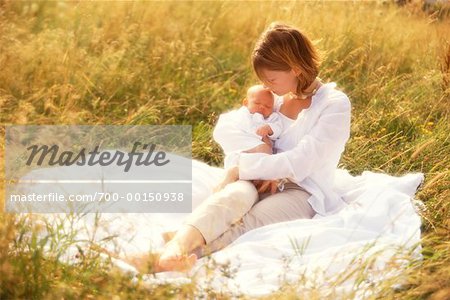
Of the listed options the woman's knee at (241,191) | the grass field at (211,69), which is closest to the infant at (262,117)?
the woman's knee at (241,191)

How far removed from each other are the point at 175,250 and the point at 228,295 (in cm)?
47

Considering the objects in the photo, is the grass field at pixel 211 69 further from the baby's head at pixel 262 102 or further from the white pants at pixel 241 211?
the white pants at pixel 241 211

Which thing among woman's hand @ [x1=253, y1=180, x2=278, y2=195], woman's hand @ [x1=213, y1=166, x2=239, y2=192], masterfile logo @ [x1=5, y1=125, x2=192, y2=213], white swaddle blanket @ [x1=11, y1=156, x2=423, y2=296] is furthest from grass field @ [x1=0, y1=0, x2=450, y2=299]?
woman's hand @ [x1=213, y1=166, x2=239, y2=192]

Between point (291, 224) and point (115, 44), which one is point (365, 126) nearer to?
point (291, 224)

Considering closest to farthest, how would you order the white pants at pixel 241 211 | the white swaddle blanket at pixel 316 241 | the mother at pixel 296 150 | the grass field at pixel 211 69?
1. the white swaddle blanket at pixel 316 241
2. the white pants at pixel 241 211
3. the mother at pixel 296 150
4. the grass field at pixel 211 69

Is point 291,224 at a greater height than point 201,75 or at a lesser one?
lesser

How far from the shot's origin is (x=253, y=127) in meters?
4.41

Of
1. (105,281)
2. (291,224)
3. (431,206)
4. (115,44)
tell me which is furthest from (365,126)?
(105,281)

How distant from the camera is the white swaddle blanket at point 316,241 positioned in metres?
3.40

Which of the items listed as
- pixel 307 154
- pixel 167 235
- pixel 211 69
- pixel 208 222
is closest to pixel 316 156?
pixel 307 154

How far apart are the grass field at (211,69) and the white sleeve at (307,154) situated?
64cm

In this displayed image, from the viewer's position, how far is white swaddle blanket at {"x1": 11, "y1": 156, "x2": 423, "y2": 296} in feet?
11.1

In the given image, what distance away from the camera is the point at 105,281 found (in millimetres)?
3201

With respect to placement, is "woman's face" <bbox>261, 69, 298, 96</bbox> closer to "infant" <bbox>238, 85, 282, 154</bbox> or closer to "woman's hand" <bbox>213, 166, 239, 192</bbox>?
"infant" <bbox>238, 85, 282, 154</bbox>
